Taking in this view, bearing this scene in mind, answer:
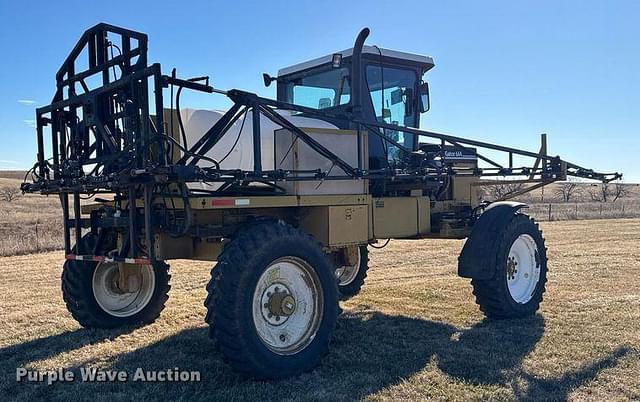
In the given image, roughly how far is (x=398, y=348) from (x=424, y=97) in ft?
10.7

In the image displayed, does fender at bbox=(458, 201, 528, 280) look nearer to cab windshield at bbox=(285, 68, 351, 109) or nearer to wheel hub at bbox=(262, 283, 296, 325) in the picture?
cab windshield at bbox=(285, 68, 351, 109)

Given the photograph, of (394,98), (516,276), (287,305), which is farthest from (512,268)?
(287,305)

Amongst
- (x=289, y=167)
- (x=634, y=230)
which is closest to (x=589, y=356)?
(x=289, y=167)

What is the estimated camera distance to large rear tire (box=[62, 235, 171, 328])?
6352 millimetres

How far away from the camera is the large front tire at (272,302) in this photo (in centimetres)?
458

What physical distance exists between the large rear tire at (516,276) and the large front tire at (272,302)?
2341mm

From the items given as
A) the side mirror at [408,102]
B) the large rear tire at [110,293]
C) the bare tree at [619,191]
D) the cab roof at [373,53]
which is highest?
the cab roof at [373,53]

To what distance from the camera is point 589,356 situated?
534 cm

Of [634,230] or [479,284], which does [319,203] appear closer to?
[479,284]

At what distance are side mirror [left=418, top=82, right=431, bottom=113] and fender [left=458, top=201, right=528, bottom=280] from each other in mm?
1541

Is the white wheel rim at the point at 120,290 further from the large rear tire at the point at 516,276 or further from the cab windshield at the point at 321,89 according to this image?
the large rear tire at the point at 516,276

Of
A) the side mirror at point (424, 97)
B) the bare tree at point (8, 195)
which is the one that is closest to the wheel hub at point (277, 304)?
the side mirror at point (424, 97)

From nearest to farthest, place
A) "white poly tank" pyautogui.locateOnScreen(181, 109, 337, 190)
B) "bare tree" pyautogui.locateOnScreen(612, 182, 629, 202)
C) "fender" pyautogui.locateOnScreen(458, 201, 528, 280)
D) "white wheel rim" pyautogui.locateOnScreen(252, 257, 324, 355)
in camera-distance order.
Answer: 1. "white wheel rim" pyautogui.locateOnScreen(252, 257, 324, 355)
2. "white poly tank" pyautogui.locateOnScreen(181, 109, 337, 190)
3. "fender" pyautogui.locateOnScreen(458, 201, 528, 280)
4. "bare tree" pyautogui.locateOnScreen(612, 182, 629, 202)

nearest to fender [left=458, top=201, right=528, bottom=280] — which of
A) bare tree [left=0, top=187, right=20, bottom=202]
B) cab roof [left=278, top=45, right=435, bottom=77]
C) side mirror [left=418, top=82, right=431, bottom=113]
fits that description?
side mirror [left=418, top=82, right=431, bottom=113]
